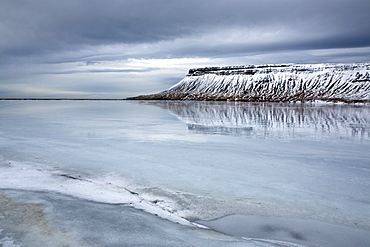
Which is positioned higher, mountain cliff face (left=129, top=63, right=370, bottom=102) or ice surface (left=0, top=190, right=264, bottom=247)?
mountain cliff face (left=129, top=63, right=370, bottom=102)

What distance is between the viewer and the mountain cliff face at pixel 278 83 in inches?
4296

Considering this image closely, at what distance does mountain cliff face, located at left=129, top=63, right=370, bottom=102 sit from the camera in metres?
109

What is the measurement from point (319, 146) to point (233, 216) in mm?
5513

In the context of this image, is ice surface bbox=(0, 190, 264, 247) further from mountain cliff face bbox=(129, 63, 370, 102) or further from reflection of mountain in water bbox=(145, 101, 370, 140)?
mountain cliff face bbox=(129, 63, 370, 102)

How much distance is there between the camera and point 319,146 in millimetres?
7871

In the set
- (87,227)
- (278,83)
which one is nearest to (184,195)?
(87,227)

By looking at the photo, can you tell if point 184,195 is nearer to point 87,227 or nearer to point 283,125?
point 87,227

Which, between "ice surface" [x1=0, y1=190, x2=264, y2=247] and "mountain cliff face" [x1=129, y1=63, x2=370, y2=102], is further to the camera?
"mountain cliff face" [x1=129, y1=63, x2=370, y2=102]

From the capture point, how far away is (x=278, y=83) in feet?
432

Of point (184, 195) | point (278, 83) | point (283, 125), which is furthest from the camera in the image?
point (278, 83)

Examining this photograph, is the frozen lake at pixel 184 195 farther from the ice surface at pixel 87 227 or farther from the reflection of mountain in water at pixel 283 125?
the reflection of mountain in water at pixel 283 125

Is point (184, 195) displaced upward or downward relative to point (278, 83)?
downward

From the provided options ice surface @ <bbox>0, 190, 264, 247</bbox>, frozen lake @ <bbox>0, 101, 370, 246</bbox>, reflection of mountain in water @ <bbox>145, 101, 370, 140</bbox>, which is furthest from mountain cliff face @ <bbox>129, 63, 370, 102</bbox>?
ice surface @ <bbox>0, 190, 264, 247</bbox>

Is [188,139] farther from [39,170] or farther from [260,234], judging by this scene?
[260,234]
